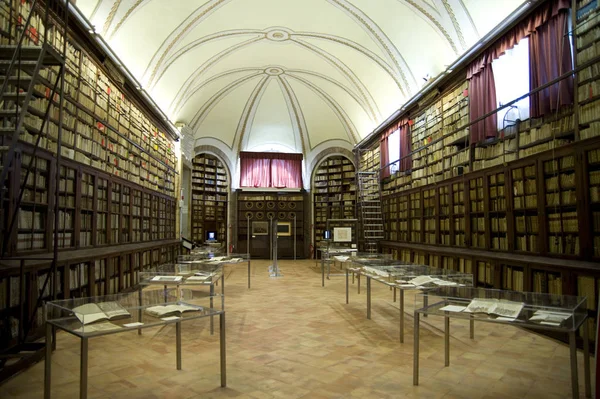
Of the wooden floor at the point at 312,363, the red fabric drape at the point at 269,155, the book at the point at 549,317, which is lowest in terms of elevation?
the wooden floor at the point at 312,363

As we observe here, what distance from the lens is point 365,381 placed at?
10.7ft

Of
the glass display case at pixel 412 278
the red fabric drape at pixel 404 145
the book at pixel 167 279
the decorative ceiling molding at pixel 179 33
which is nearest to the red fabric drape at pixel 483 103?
the red fabric drape at pixel 404 145

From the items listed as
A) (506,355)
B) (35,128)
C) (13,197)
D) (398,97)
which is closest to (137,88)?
(35,128)

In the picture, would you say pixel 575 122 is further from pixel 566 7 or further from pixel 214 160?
pixel 214 160

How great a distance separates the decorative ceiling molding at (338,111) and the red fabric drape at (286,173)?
3.08m

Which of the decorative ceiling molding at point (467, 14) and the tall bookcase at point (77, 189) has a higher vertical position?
the decorative ceiling molding at point (467, 14)

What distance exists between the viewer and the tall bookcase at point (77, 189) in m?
4.55

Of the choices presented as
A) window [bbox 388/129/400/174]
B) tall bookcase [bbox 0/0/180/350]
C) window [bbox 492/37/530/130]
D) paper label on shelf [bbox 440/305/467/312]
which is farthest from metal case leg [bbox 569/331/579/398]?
window [bbox 388/129/400/174]

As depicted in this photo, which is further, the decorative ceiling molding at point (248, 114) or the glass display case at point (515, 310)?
the decorative ceiling molding at point (248, 114)

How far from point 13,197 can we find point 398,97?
1055cm

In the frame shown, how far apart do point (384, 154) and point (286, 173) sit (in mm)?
6213

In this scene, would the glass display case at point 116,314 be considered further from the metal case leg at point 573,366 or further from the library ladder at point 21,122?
the metal case leg at point 573,366

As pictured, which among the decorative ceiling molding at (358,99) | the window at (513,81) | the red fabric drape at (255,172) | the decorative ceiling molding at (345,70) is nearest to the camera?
the window at (513,81)

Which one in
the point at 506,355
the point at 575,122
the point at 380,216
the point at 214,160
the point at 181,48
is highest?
the point at 181,48
